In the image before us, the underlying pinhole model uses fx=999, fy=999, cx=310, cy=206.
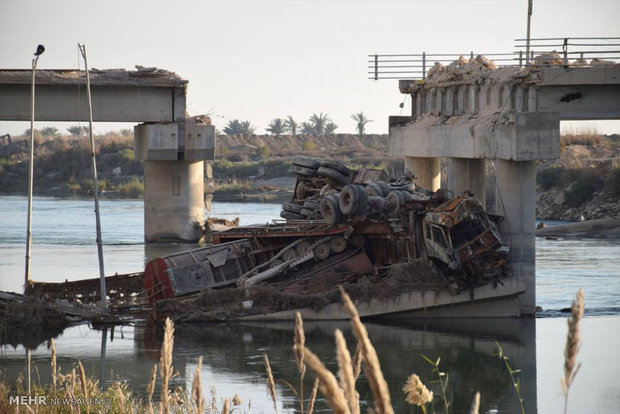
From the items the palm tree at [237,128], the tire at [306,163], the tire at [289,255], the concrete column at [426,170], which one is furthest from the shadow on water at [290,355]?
the palm tree at [237,128]

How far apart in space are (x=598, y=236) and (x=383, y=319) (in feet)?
86.9

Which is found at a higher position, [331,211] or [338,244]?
[331,211]

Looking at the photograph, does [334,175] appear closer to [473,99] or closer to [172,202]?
[473,99]

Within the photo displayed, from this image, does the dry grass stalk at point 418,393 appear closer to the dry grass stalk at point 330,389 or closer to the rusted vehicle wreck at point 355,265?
the dry grass stalk at point 330,389

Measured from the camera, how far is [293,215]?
3103cm

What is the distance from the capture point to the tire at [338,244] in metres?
28.3

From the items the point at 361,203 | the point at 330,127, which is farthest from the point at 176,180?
the point at 330,127

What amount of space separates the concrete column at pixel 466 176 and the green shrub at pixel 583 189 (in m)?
30.5

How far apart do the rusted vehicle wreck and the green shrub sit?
1486 inches

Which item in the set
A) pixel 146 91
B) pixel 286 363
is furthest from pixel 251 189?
pixel 286 363

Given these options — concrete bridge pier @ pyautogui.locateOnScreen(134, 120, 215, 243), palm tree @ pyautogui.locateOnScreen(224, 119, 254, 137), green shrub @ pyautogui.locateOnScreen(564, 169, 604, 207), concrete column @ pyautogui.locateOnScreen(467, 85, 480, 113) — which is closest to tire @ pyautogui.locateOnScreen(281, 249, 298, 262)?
concrete column @ pyautogui.locateOnScreen(467, 85, 480, 113)

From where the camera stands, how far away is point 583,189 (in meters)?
65.2

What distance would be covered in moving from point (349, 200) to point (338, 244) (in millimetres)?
1581

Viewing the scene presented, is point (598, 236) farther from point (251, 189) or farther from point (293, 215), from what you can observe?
point (251, 189)
